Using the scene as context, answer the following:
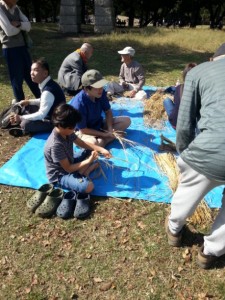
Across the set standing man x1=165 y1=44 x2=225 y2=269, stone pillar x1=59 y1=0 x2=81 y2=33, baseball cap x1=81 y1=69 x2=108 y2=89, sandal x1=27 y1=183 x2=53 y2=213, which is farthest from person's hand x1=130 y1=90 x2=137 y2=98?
stone pillar x1=59 y1=0 x2=81 y2=33

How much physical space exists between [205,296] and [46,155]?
230cm

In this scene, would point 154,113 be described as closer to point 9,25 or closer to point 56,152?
point 56,152

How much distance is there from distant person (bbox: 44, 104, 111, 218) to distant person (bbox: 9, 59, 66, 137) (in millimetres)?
1180

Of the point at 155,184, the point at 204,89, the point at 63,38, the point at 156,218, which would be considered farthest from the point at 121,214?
the point at 63,38

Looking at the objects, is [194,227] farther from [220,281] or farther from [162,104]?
[162,104]

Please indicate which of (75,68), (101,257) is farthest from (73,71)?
(101,257)

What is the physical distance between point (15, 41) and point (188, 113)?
4244mm

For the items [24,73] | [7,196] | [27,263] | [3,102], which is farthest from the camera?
[3,102]

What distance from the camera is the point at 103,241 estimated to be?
3.34m

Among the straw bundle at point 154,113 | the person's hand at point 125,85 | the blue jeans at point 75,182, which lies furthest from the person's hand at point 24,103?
the person's hand at point 125,85

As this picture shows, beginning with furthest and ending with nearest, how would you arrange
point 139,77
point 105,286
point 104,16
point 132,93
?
point 104,16, point 139,77, point 132,93, point 105,286

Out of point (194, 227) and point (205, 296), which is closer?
point (205, 296)

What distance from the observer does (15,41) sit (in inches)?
218

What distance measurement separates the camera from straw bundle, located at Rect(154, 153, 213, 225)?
11.5 feet
